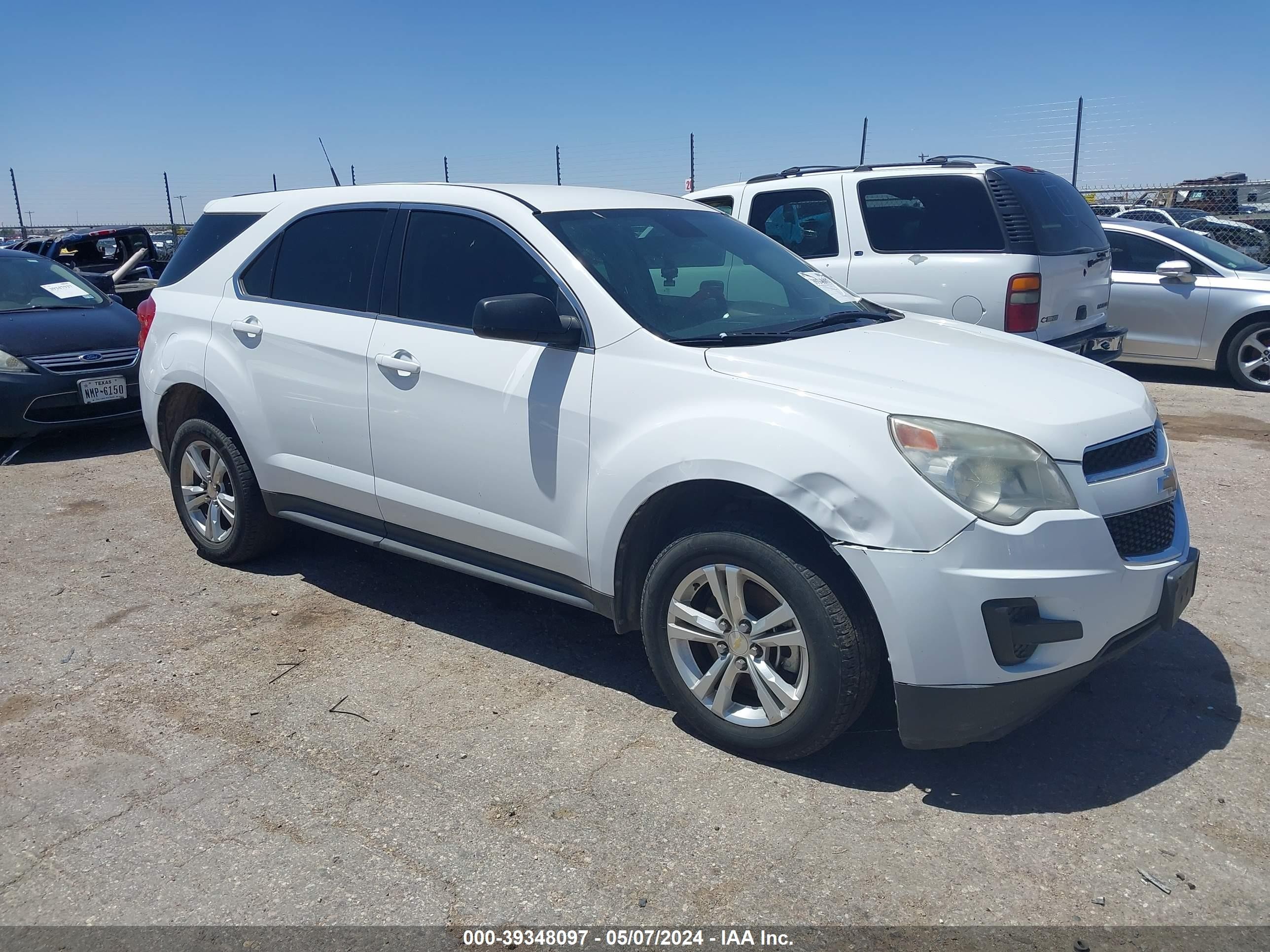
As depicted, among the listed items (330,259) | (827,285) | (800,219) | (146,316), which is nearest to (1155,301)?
(800,219)

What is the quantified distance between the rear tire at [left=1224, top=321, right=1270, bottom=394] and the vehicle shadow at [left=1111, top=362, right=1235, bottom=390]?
0.21 metres

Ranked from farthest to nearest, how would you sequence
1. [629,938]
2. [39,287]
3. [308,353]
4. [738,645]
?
[39,287] → [308,353] → [738,645] → [629,938]

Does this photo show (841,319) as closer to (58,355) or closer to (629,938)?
(629,938)

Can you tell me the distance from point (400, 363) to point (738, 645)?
1.80 m

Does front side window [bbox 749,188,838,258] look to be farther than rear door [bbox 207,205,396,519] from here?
Yes

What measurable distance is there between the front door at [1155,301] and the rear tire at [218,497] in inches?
330

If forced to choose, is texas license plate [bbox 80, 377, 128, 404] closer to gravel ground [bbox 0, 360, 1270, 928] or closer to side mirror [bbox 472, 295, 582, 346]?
gravel ground [bbox 0, 360, 1270, 928]

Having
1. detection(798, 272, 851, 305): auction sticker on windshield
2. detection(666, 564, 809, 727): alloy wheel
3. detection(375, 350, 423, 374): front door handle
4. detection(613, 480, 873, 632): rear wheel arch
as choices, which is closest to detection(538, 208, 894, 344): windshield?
detection(798, 272, 851, 305): auction sticker on windshield

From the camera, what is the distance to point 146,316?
5.37 metres

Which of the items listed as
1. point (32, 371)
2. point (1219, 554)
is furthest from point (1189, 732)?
point (32, 371)

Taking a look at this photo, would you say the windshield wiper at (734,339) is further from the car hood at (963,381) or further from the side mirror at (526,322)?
the side mirror at (526,322)

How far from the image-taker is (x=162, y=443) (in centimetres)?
546

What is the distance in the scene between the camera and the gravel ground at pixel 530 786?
2748 millimetres

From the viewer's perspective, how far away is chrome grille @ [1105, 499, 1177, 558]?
10.2ft
